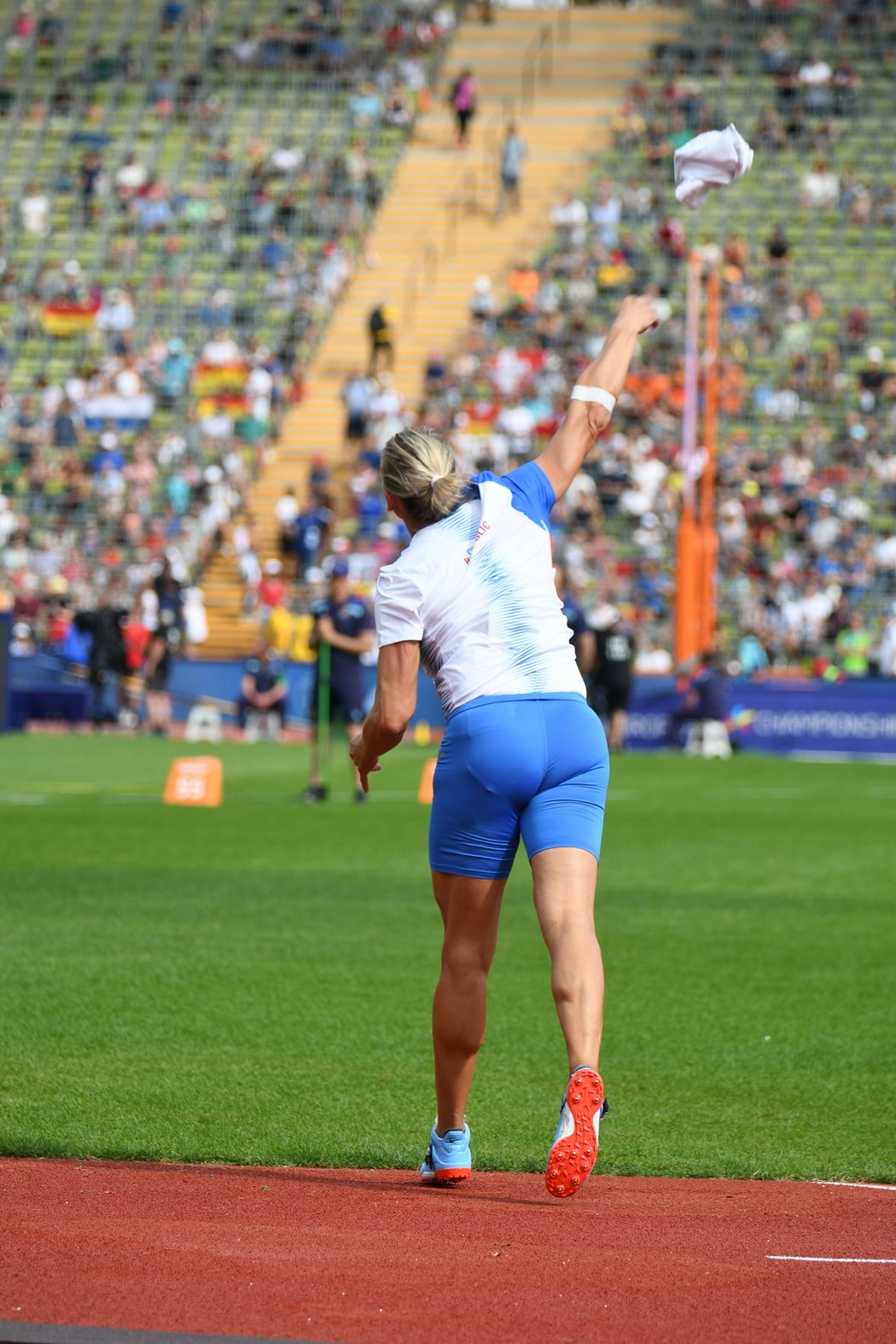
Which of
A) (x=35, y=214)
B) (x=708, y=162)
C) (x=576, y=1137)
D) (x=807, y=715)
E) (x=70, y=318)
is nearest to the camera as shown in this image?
(x=576, y=1137)

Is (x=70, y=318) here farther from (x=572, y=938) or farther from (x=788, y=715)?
(x=572, y=938)

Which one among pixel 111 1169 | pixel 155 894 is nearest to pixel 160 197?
pixel 155 894

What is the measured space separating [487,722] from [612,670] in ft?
72.2

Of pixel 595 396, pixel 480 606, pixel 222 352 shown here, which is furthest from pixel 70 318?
pixel 480 606

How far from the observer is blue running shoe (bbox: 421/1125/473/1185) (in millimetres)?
5598

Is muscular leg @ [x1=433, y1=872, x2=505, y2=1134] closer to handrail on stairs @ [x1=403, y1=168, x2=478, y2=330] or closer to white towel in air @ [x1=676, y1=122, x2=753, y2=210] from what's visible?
white towel in air @ [x1=676, y1=122, x2=753, y2=210]

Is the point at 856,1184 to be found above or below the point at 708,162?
below

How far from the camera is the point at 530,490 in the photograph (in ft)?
18.1

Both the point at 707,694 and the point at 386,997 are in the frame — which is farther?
the point at 707,694

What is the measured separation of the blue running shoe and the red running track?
85 mm

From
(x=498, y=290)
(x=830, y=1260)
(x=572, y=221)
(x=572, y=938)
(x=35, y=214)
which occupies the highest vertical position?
(x=35, y=214)

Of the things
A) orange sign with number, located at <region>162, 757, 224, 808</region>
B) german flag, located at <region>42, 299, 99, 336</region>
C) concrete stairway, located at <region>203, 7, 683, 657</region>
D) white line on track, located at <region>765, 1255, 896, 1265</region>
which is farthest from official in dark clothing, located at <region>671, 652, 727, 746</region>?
white line on track, located at <region>765, 1255, 896, 1265</region>

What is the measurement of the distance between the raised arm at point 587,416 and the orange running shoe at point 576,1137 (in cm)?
159

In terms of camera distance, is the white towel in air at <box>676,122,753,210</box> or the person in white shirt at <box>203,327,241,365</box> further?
the person in white shirt at <box>203,327,241,365</box>
